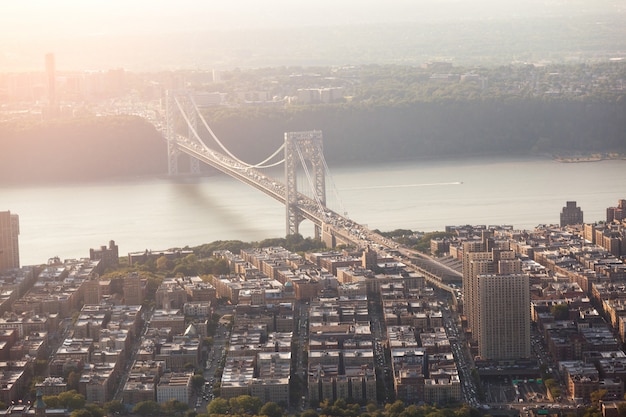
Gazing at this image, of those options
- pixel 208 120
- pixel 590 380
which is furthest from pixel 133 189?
pixel 590 380

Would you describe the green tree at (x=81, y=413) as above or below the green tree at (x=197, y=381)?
below

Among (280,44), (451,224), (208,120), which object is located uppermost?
(280,44)

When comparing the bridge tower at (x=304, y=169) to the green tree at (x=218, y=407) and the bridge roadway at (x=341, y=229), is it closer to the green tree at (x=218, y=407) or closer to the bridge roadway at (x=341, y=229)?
the bridge roadway at (x=341, y=229)

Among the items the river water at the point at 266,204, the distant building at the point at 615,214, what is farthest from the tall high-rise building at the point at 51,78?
the distant building at the point at 615,214

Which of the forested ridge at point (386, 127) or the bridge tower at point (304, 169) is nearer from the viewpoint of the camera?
the bridge tower at point (304, 169)

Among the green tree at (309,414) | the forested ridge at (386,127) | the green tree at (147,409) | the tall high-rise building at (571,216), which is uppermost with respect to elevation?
the forested ridge at (386,127)

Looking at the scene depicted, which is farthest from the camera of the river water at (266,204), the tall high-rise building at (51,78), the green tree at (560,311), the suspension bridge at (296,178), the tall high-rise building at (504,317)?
the tall high-rise building at (51,78)

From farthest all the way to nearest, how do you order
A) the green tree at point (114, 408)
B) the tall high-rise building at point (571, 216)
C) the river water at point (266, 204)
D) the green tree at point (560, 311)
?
the river water at point (266, 204), the tall high-rise building at point (571, 216), the green tree at point (560, 311), the green tree at point (114, 408)

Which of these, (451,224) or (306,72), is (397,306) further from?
(306,72)
